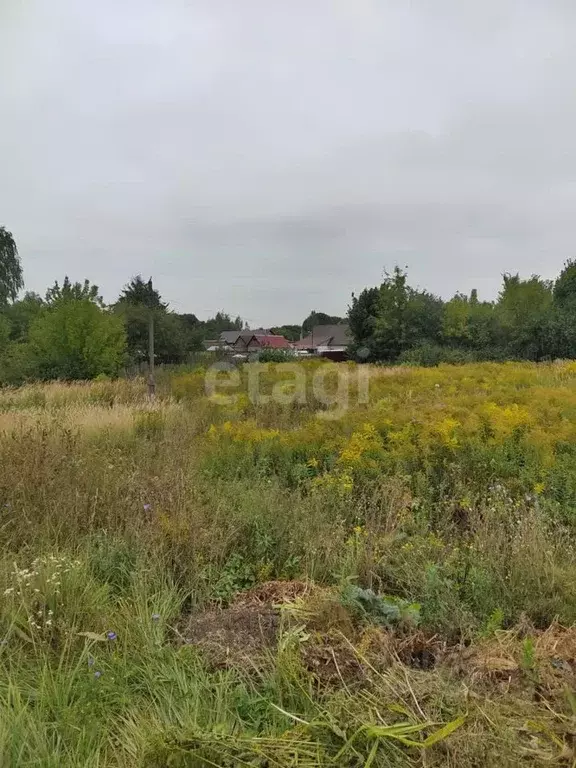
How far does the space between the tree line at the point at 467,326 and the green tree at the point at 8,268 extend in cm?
2184

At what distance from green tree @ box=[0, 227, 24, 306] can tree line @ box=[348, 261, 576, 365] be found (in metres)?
21.8

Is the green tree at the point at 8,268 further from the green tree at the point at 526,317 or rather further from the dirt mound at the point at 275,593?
the dirt mound at the point at 275,593

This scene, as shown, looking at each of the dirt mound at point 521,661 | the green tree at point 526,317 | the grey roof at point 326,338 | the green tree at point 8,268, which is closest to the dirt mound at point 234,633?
the dirt mound at point 521,661

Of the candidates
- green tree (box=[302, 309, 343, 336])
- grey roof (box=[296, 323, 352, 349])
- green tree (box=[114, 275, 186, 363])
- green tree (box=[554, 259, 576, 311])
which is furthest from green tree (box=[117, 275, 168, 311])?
green tree (box=[302, 309, 343, 336])

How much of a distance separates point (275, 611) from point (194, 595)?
50 centimetres

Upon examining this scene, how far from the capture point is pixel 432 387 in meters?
9.48

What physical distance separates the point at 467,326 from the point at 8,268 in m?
27.8

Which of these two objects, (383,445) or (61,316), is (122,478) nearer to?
(383,445)

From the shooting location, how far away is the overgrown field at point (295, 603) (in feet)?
5.16

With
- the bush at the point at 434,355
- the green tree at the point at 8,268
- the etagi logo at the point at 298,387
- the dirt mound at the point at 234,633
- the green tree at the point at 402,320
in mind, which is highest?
the green tree at the point at 8,268

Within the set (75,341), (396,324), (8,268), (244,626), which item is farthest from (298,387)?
(8,268)

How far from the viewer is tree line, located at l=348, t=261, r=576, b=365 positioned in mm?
24188

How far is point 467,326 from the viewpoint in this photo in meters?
26.8

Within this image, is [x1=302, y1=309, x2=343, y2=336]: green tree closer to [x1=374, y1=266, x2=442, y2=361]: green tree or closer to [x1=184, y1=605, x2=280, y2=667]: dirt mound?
[x1=374, y1=266, x2=442, y2=361]: green tree
